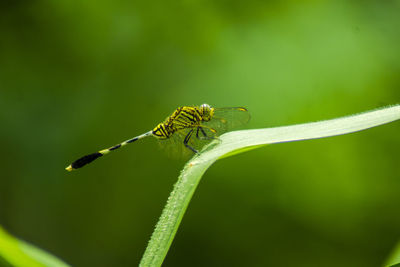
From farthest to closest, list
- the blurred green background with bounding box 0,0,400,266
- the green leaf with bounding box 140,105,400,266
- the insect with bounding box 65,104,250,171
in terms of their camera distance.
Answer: the blurred green background with bounding box 0,0,400,266 → the insect with bounding box 65,104,250,171 → the green leaf with bounding box 140,105,400,266

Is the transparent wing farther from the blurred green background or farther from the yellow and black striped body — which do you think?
the blurred green background

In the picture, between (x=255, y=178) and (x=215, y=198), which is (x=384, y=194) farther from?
(x=215, y=198)

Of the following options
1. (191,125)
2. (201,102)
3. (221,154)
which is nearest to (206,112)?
(191,125)

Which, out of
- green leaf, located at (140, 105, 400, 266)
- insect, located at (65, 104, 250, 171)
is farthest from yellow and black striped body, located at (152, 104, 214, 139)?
green leaf, located at (140, 105, 400, 266)

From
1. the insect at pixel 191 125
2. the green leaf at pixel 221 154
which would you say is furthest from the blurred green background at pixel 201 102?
the green leaf at pixel 221 154

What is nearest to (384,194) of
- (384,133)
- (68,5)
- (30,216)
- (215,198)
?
(384,133)
